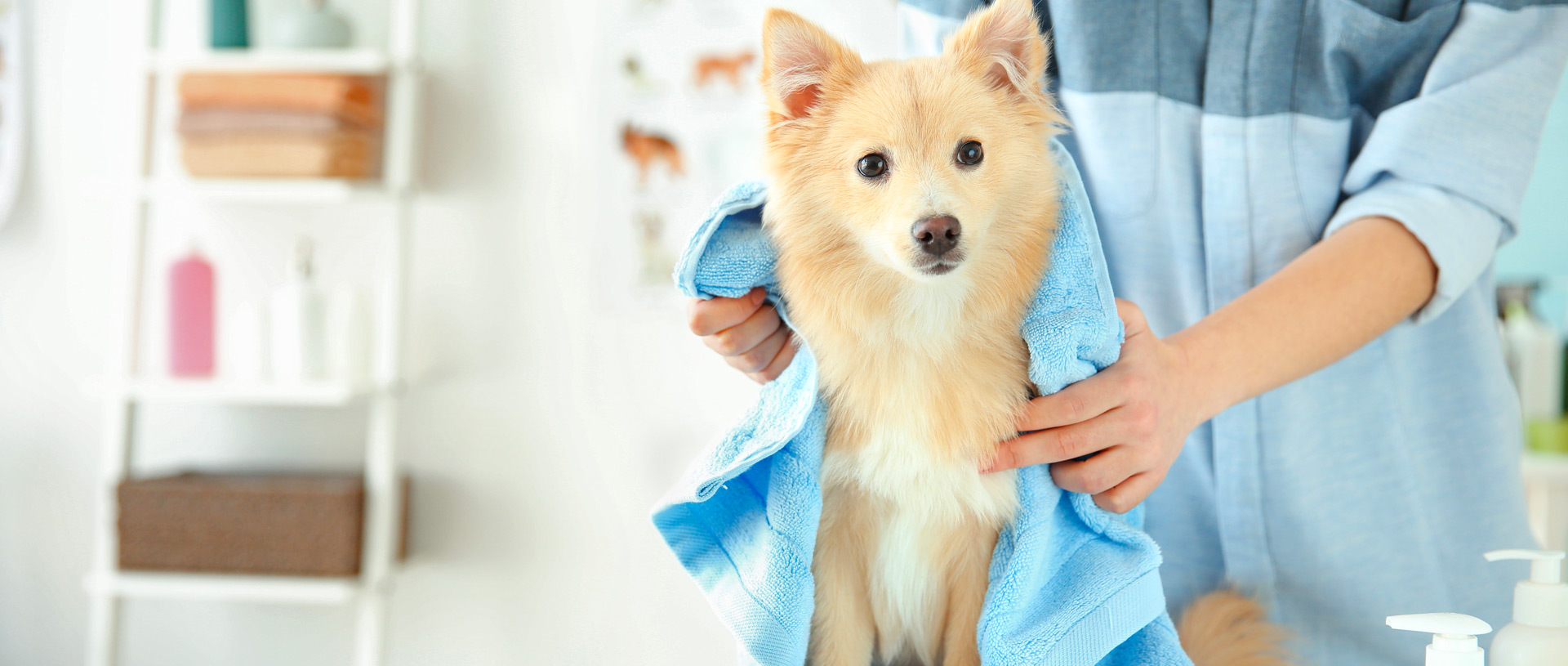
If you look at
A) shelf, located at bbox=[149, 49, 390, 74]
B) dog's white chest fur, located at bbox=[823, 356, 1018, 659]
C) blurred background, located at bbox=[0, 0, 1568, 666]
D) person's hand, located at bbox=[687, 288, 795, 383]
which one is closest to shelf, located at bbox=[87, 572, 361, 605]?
blurred background, located at bbox=[0, 0, 1568, 666]

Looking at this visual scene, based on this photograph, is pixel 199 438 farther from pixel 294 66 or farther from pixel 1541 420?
pixel 1541 420

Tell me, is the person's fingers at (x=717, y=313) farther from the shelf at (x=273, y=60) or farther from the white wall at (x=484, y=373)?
the shelf at (x=273, y=60)

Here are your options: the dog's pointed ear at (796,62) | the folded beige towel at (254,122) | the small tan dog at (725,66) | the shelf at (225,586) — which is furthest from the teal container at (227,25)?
the dog's pointed ear at (796,62)

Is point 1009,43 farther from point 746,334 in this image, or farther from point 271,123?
point 271,123

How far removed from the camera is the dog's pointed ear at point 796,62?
0.69m

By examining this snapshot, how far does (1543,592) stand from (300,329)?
6.28 ft

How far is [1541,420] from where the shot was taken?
1411 mm

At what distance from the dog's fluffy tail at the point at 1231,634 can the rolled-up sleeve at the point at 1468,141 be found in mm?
322

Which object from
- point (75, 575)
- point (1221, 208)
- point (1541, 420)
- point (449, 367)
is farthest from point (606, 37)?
point (1541, 420)

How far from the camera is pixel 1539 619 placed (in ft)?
1.80

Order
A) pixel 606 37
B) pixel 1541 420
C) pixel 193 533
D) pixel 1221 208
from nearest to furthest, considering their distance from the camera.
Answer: pixel 1221 208 → pixel 1541 420 → pixel 193 533 → pixel 606 37

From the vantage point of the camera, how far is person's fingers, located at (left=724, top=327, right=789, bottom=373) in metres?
0.78

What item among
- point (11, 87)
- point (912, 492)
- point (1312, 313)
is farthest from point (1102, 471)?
point (11, 87)

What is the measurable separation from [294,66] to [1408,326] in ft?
6.30
